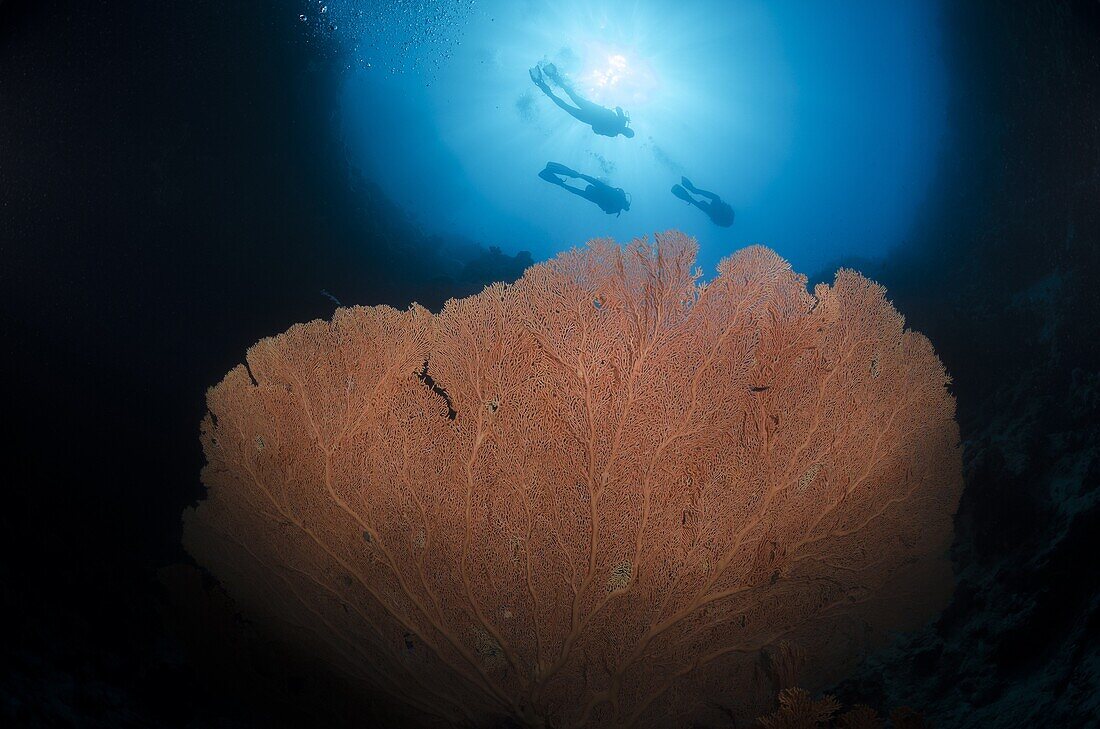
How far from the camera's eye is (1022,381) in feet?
16.7

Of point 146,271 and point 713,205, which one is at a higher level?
point 713,205

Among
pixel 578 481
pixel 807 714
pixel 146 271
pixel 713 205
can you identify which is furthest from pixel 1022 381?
pixel 146 271

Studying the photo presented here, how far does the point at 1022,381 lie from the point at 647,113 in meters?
14.8

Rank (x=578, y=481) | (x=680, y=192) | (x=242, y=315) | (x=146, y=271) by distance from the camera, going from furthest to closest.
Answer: (x=680, y=192) < (x=242, y=315) < (x=146, y=271) < (x=578, y=481)

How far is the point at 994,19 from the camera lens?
8.68 m

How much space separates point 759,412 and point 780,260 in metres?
0.88

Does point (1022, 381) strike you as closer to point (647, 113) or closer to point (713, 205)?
point (713, 205)

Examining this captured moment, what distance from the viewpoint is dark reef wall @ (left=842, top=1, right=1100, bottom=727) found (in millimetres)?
2654

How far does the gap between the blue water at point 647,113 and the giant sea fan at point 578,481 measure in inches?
404

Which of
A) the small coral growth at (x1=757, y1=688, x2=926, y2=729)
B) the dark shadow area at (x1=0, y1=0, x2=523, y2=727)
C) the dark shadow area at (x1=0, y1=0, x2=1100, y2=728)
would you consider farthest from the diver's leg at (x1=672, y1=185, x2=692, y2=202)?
the small coral growth at (x1=757, y1=688, x2=926, y2=729)

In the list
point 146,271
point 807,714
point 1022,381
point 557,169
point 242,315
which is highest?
point 557,169

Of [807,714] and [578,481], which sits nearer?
A: [807,714]

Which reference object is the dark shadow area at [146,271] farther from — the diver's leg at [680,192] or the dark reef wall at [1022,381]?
the diver's leg at [680,192]

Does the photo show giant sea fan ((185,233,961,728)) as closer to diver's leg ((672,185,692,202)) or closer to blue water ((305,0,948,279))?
blue water ((305,0,948,279))
